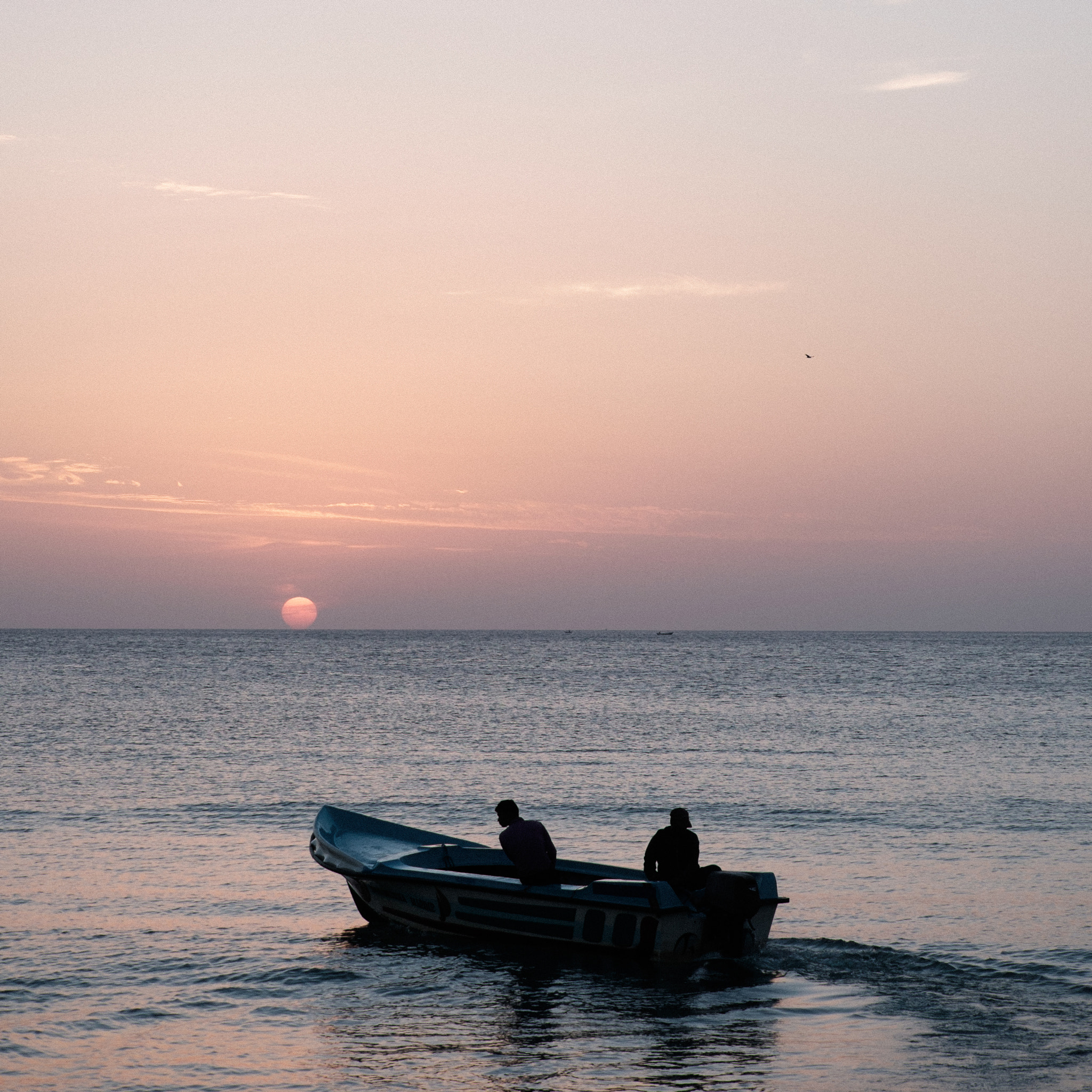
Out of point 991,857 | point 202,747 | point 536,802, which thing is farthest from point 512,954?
point 202,747

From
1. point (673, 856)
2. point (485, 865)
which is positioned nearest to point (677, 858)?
point (673, 856)

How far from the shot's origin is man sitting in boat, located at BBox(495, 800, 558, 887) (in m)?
14.9

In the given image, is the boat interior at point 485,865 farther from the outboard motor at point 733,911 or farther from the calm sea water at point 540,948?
the outboard motor at point 733,911

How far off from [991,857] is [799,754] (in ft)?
53.9

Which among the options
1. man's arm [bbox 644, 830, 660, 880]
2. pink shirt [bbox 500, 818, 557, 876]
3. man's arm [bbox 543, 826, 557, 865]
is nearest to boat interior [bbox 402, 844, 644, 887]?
man's arm [bbox 543, 826, 557, 865]

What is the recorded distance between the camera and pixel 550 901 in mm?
14648

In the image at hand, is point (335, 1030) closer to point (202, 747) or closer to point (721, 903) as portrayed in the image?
point (721, 903)

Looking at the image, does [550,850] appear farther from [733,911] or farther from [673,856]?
[733,911]

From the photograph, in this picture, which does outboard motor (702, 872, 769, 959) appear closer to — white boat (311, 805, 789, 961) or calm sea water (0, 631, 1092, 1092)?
white boat (311, 805, 789, 961)

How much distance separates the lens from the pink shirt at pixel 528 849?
14906 mm

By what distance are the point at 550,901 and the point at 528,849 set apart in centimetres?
64

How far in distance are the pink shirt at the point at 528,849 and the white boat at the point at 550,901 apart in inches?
9.2

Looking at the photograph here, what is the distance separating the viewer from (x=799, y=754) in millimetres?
37031

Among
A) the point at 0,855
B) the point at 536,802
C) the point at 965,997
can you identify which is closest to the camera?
the point at 965,997
